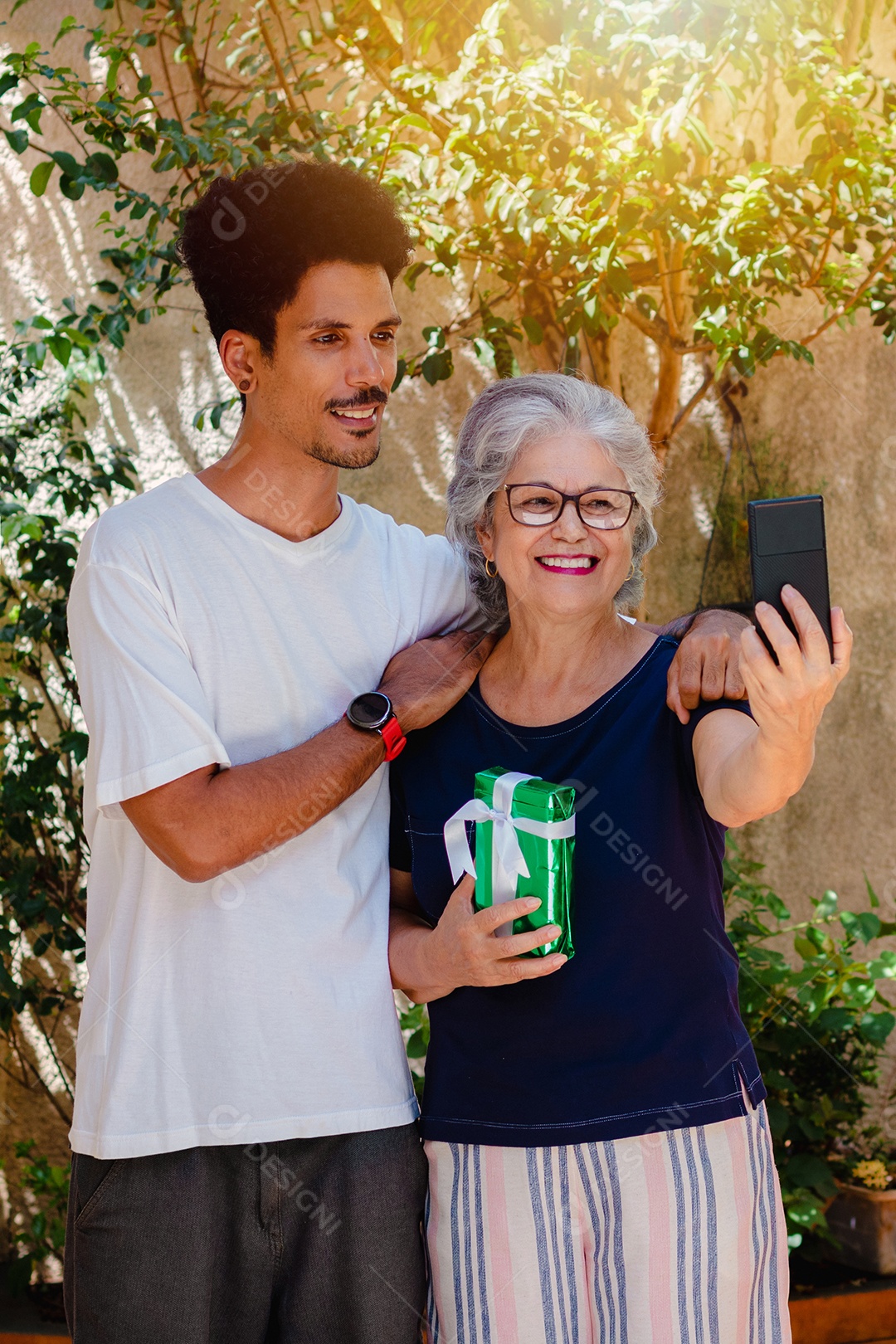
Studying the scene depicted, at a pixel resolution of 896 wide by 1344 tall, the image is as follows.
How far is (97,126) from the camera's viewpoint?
95.5 inches

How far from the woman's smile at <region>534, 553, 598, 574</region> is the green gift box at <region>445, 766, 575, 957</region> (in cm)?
33

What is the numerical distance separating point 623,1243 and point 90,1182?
0.68 meters

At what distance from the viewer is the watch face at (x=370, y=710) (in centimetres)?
156

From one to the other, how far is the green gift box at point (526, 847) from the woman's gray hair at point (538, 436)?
487mm

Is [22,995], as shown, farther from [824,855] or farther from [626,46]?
[626,46]

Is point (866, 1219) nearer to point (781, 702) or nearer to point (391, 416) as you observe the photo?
point (781, 702)

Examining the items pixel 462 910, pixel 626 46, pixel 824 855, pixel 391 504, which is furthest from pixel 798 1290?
pixel 626 46

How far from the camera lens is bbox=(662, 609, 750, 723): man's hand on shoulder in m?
1.45

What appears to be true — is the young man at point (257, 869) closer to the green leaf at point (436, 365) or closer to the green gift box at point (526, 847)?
the green gift box at point (526, 847)

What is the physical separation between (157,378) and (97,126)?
0.84m

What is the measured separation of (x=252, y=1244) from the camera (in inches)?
59.8

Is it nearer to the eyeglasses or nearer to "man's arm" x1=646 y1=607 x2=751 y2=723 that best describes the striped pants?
"man's arm" x1=646 y1=607 x2=751 y2=723

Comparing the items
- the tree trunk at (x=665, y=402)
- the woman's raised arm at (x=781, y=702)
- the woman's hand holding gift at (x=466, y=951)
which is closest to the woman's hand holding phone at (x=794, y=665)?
the woman's raised arm at (x=781, y=702)

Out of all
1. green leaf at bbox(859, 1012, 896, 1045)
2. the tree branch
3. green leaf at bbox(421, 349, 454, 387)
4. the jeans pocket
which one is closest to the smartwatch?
the jeans pocket
